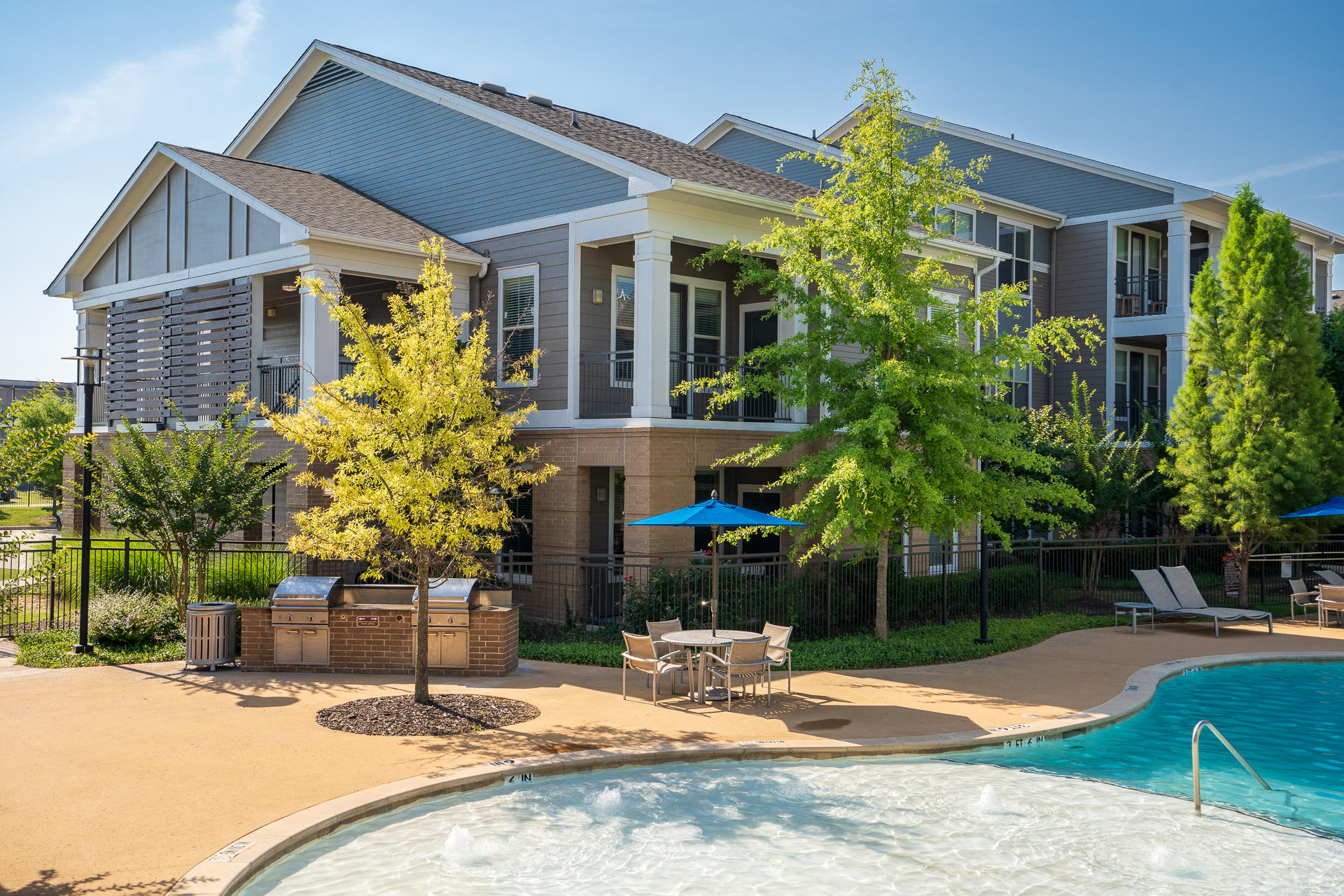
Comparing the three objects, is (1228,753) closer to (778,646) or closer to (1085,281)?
(778,646)

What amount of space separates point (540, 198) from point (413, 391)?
369 inches

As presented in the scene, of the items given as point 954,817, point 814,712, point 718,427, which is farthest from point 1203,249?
point 954,817

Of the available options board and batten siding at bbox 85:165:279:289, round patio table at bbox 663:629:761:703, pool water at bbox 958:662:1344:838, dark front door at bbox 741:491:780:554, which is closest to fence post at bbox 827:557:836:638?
round patio table at bbox 663:629:761:703

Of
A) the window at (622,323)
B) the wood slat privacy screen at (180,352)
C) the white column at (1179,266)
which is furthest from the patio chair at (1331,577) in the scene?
the wood slat privacy screen at (180,352)

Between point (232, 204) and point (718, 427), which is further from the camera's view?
point (232, 204)

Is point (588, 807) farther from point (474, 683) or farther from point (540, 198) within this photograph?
point (540, 198)

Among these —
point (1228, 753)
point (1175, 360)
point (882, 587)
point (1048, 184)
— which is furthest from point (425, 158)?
point (1175, 360)

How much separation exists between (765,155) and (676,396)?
14807 mm

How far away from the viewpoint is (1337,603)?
65.7 feet

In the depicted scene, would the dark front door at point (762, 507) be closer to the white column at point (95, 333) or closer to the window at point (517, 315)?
the window at point (517, 315)

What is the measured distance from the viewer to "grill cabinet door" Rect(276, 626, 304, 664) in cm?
1381

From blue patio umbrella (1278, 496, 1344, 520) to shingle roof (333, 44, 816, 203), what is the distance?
1204cm

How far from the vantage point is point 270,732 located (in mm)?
10664

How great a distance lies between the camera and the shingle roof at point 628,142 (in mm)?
18578
